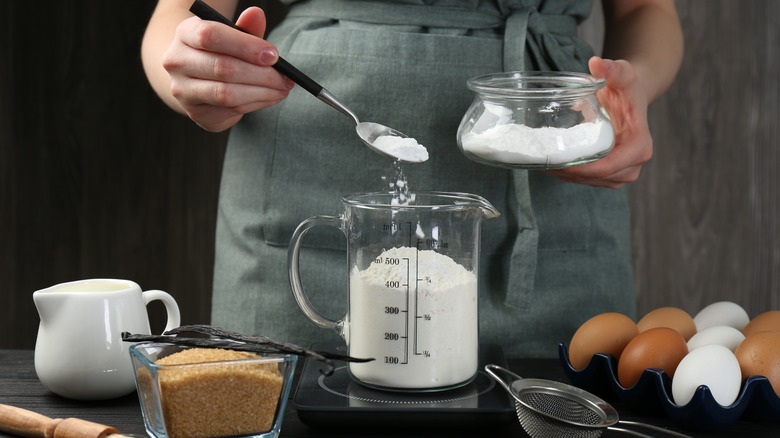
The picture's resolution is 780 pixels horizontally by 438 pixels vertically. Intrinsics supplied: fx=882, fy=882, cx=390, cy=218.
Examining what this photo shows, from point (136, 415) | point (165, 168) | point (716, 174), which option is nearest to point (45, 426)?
point (136, 415)

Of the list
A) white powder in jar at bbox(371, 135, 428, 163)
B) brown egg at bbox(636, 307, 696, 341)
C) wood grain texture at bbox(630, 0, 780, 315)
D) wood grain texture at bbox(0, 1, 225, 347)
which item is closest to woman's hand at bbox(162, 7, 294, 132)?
white powder in jar at bbox(371, 135, 428, 163)


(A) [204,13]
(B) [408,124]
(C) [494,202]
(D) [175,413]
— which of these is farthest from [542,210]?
(D) [175,413]

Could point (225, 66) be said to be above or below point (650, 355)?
above

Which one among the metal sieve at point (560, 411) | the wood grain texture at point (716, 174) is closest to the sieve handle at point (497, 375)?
the metal sieve at point (560, 411)

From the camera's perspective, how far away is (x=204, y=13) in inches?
37.3

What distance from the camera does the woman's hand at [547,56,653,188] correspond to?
1047 millimetres

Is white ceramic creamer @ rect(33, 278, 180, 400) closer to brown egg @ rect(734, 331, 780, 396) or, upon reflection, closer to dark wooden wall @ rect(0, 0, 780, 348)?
brown egg @ rect(734, 331, 780, 396)

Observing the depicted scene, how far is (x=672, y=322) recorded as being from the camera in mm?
963

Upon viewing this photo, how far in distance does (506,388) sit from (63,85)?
154 cm

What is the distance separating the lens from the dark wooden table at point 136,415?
794mm

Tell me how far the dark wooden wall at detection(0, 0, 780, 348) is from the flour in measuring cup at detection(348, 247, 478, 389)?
130cm

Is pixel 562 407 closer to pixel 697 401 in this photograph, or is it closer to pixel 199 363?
pixel 697 401

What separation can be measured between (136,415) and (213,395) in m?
0.15

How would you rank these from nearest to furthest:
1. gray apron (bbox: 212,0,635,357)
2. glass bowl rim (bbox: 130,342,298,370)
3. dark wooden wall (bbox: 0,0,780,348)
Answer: glass bowl rim (bbox: 130,342,298,370) → gray apron (bbox: 212,0,635,357) → dark wooden wall (bbox: 0,0,780,348)
